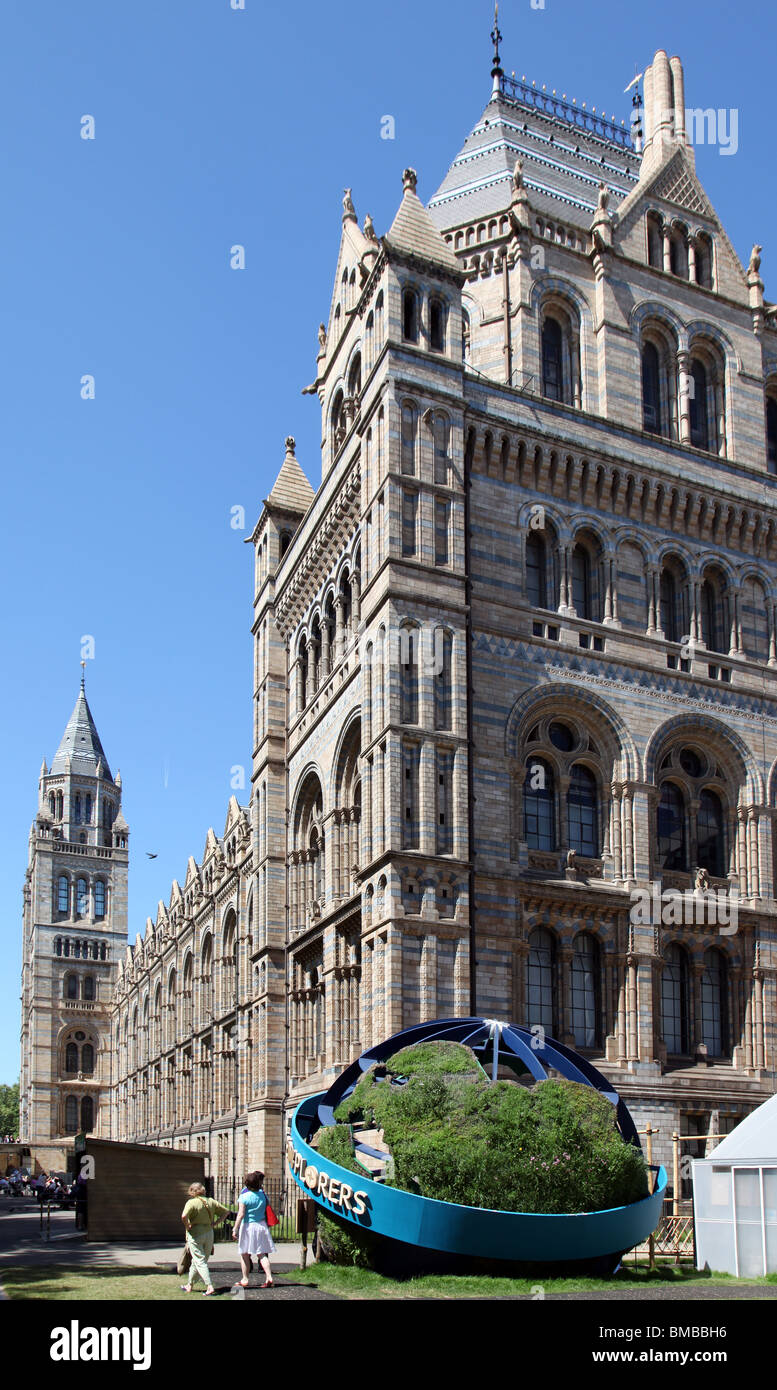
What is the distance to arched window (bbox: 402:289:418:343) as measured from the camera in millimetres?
35812

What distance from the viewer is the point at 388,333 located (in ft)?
115

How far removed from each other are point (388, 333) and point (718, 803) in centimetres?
1545

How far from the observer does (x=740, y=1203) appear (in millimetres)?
24422

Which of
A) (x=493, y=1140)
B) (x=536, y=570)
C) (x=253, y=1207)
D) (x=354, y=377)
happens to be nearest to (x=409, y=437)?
(x=536, y=570)

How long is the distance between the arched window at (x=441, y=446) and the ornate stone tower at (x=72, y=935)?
87.1 m

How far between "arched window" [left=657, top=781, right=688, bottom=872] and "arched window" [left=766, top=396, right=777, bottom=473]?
→ 11.7 m

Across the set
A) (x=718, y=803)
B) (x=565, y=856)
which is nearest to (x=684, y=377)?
(x=718, y=803)

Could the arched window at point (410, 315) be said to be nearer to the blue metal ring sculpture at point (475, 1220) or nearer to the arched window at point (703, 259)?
the arched window at point (703, 259)

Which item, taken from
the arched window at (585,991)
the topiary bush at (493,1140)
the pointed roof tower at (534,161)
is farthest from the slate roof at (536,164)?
the topiary bush at (493,1140)

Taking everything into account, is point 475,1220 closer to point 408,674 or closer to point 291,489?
point 408,674

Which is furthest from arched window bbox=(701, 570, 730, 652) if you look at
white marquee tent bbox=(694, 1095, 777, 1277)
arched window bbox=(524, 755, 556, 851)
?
white marquee tent bbox=(694, 1095, 777, 1277)

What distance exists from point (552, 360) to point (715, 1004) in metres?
18.5

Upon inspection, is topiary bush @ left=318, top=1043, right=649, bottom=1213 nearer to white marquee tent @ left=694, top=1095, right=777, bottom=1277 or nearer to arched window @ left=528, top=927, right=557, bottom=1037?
white marquee tent @ left=694, top=1095, right=777, bottom=1277
